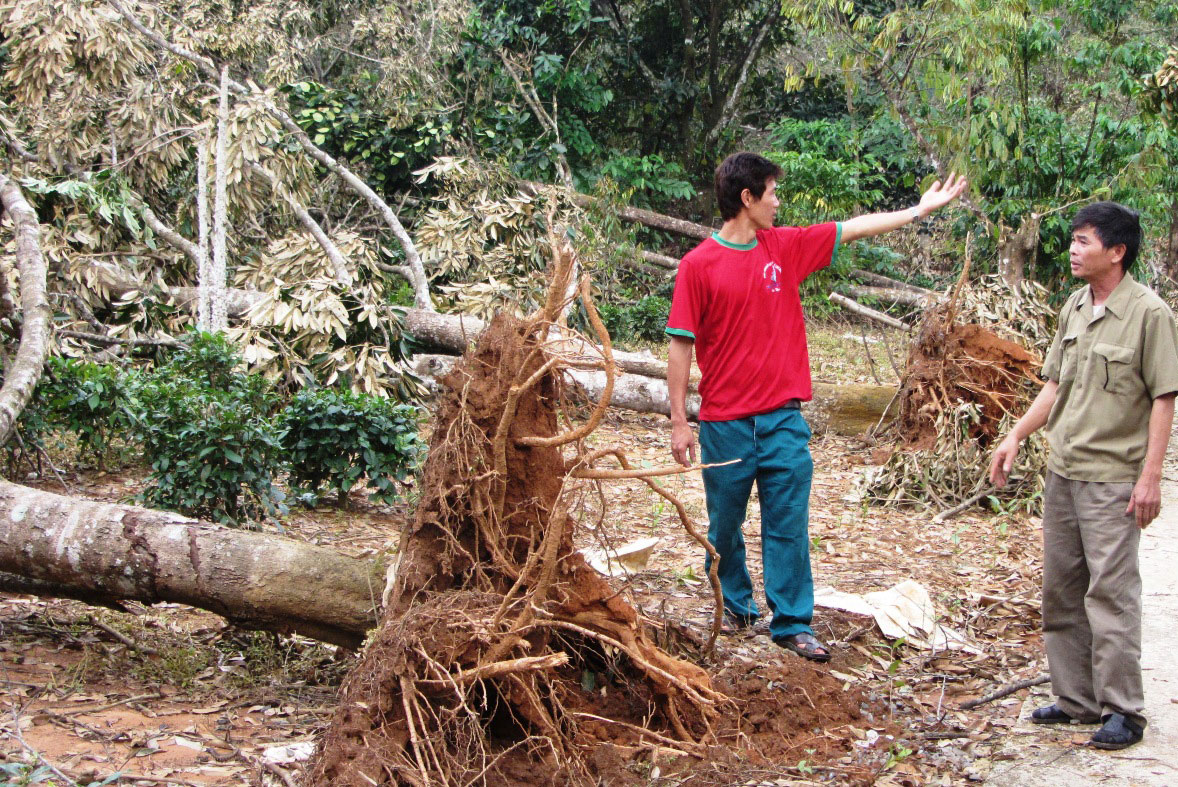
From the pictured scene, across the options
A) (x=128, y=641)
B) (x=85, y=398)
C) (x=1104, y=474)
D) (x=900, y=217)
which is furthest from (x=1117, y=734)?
(x=85, y=398)

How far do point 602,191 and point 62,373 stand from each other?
841 cm

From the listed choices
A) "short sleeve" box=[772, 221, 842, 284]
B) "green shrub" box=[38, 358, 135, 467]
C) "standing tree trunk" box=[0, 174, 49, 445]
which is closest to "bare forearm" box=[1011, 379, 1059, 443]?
"short sleeve" box=[772, 221, 842, 284]

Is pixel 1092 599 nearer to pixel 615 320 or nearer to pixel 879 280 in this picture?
pixel 615 320

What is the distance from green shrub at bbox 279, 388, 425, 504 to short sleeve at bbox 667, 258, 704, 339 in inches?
106

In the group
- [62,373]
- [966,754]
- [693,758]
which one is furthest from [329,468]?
[966,754]

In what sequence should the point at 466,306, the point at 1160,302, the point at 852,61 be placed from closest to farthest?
the point at 1160,302
the point at 466,306
the point at 852,61

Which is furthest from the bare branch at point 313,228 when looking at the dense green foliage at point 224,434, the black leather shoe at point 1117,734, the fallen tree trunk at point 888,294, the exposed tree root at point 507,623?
the fallen tree trunk at point 888,294

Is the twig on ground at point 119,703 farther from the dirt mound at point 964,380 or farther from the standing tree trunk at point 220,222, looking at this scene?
the dirt mound at point 964,380

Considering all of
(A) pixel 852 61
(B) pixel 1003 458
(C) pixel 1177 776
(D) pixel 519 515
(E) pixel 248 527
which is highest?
(A) pixel 852 61

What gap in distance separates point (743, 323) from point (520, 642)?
6.10 ft

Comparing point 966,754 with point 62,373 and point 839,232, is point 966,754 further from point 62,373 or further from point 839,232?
point 62,373

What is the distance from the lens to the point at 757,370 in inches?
176

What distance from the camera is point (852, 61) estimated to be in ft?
39.0

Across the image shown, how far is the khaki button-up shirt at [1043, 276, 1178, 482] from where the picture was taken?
11.6ft
